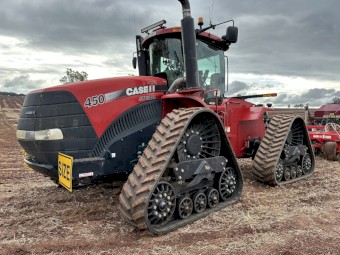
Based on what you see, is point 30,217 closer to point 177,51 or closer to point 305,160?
point 177,51

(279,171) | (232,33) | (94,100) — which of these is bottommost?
(279,171)

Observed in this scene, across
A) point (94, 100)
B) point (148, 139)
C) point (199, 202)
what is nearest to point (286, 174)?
point (199, 202)

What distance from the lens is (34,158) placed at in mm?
4812

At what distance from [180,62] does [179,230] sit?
2.85 meters

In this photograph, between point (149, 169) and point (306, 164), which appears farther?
point (306, 164)

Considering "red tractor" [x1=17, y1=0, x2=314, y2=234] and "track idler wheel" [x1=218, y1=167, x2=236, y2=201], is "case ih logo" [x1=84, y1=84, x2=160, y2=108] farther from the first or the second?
"track idler wheel" [x1=218, y1=167, x2=236, y2=201]

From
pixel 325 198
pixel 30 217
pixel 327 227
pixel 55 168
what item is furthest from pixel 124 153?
pixel 325 198

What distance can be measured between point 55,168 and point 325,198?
446cm

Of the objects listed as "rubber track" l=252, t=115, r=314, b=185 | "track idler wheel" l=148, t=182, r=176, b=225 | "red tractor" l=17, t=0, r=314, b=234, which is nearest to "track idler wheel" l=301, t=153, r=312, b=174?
"rubber track" l=252, t=115, r=314, b=185

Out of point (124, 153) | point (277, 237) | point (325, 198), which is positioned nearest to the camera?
point (277, 237)

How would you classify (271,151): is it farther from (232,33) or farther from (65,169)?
Result: (65,169)

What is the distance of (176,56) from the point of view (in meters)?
5.82

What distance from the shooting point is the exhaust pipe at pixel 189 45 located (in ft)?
16.5

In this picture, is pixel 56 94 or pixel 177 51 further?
pixel 177 51
